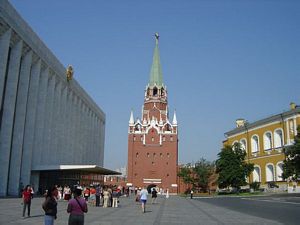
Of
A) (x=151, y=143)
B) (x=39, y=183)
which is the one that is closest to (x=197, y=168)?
(x=151, y=143)

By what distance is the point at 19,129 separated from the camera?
35000mm

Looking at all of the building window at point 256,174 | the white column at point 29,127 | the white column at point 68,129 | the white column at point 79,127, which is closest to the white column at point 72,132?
the white column at point 68,129

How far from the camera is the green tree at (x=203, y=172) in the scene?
72.7 metres

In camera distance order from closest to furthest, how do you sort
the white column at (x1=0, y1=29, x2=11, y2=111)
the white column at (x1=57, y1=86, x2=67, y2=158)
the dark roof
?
the white column at (x1=0, y1=29, x2=11, y2=111)
the white column at (x1=57, y1=86, x2=67, y2=158)
the dark roof

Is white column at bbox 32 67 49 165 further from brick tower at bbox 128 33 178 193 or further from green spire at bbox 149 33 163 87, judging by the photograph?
green spire at bbox 149 33 163 87

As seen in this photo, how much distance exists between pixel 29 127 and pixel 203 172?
43.6 metres

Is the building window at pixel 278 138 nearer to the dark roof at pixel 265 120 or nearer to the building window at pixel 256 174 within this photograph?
the dark roof at pixel 265 120

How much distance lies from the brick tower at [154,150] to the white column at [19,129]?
49.0 m

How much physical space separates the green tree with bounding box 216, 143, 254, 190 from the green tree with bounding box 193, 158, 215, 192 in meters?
21.5

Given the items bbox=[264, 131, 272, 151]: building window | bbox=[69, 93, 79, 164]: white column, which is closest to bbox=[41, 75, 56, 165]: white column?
bbox=[69, 93, 79, 164]: white column

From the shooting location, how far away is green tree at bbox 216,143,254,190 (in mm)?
49469

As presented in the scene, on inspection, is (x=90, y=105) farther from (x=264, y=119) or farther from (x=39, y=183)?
(x=264, y=119)

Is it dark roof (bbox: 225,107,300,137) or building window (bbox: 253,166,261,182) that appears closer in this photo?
dark roof (bbox: 225,107,300,137)

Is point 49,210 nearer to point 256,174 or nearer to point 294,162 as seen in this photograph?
point 294,162
